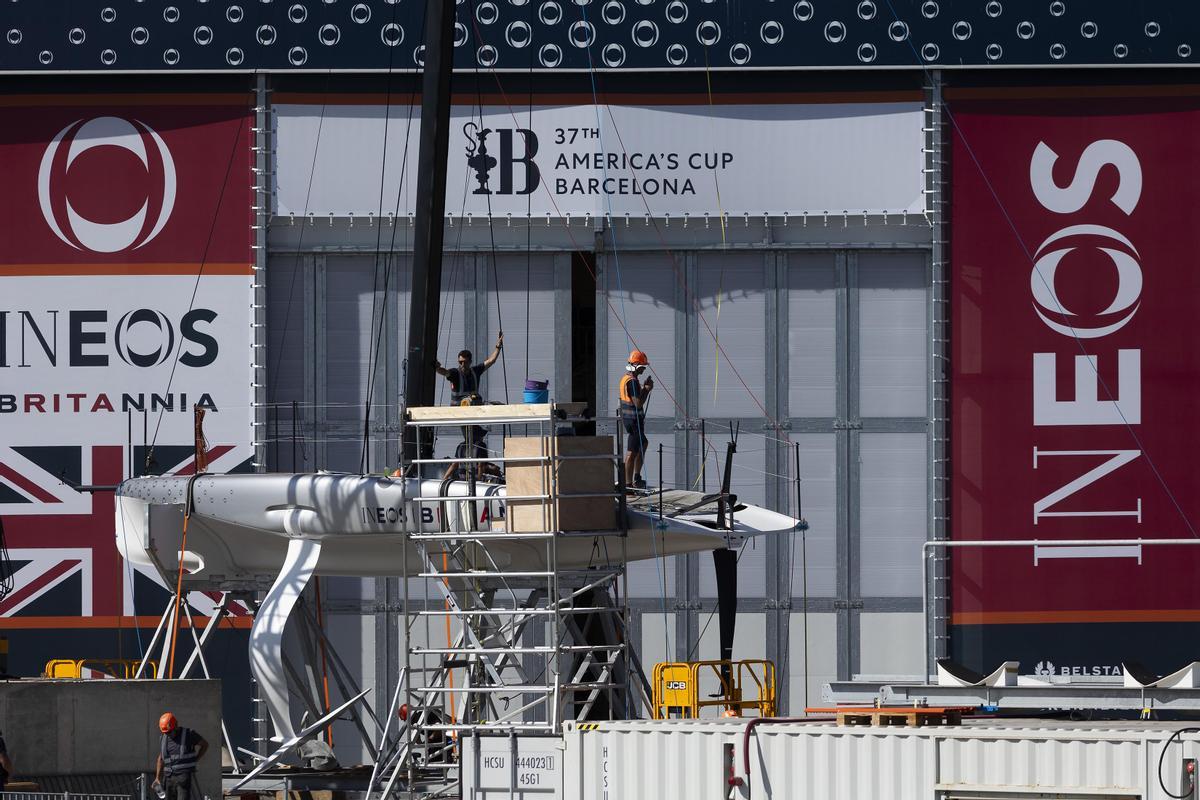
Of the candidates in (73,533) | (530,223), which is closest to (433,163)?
(530,223)

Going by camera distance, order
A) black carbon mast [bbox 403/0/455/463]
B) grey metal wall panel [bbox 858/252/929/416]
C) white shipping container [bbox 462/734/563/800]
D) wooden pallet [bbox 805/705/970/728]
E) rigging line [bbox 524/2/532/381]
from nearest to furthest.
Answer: wooden pallet [bbox 805/705/970/728], white shipping container [bbox 462/734/563/800], black carbon mast [bbox 403/0/455/463], grey metal wall panel [bbox 858/252/929/416], rigging line [bbox 524/2/532/381]

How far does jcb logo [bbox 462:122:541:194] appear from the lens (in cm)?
3162

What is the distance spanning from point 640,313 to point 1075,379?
752 centimetres

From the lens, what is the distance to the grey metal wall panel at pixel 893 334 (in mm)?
31359

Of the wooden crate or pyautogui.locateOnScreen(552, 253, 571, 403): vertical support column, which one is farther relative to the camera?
pyautogui.locateOnScreen(552, 253, 571, 403): vertical support column

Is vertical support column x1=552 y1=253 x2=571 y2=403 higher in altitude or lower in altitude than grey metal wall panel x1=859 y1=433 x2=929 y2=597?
higher

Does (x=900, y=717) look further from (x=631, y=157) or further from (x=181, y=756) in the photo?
→ (x=631, y=157)

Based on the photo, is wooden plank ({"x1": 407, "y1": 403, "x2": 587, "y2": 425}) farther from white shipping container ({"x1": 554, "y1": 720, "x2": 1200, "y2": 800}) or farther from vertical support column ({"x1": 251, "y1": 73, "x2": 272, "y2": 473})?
vertical support column ({"x1": 251, "y1": 73, "x2": 272, "y2": 473})

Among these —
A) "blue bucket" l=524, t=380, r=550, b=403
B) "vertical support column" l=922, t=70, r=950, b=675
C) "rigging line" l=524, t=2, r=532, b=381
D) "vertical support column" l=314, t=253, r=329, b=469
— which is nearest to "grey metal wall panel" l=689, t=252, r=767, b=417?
A: "rigging line" l=524, t=2, r=532, b=381

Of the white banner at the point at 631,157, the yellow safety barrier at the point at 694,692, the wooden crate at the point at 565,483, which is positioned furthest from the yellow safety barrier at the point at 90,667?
the wooden crate at the point at 565,483

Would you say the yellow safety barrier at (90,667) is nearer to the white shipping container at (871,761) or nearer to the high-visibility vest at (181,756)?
the high-visibility vest at (181,756)

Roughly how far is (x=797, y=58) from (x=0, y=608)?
54.4 feet

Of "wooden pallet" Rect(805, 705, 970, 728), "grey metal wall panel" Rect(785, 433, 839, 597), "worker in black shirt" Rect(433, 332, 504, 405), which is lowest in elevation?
"wooden pallet" Rect(805, 705, 970, 728)

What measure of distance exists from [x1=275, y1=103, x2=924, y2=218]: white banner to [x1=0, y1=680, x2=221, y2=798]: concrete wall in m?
11.8
